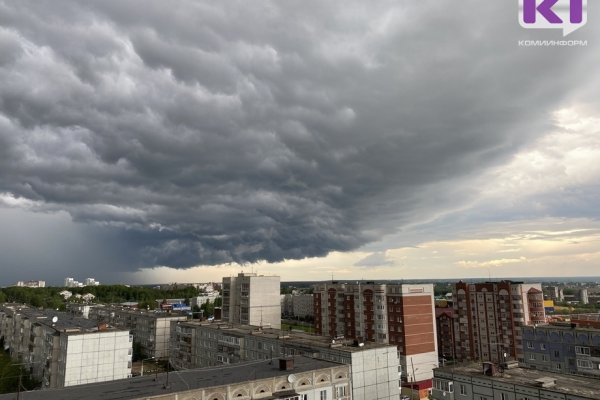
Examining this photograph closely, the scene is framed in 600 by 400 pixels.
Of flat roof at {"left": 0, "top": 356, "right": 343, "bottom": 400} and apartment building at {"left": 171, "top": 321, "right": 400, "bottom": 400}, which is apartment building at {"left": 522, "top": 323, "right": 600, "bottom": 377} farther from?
flat roof at {"left": 0, "top": 356, "right": 343, "bottom": 400}

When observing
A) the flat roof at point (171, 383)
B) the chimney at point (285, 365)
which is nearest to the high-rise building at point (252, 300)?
the flat roof at point (171, 383)

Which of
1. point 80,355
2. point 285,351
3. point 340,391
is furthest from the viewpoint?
point 80,355

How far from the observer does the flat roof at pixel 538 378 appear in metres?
38.2

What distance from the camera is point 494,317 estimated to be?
100250 mm

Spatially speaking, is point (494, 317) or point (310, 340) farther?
point (494, 317)

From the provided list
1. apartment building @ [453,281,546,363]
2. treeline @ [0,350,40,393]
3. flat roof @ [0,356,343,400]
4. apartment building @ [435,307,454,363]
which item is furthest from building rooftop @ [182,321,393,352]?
apartment building @ [435,307,454,363]

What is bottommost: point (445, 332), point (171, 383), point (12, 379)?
point (12, 379)

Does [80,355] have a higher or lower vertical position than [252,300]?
lower

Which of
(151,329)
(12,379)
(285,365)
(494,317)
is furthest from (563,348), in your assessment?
(12,379)

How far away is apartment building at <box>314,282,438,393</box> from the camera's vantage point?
3733 inches

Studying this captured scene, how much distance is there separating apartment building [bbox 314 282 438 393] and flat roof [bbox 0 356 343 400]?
1811 inches

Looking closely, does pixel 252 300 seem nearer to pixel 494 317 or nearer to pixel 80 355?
pixel 80 355

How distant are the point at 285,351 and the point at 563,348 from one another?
51.3m

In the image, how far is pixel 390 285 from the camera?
339 ft
